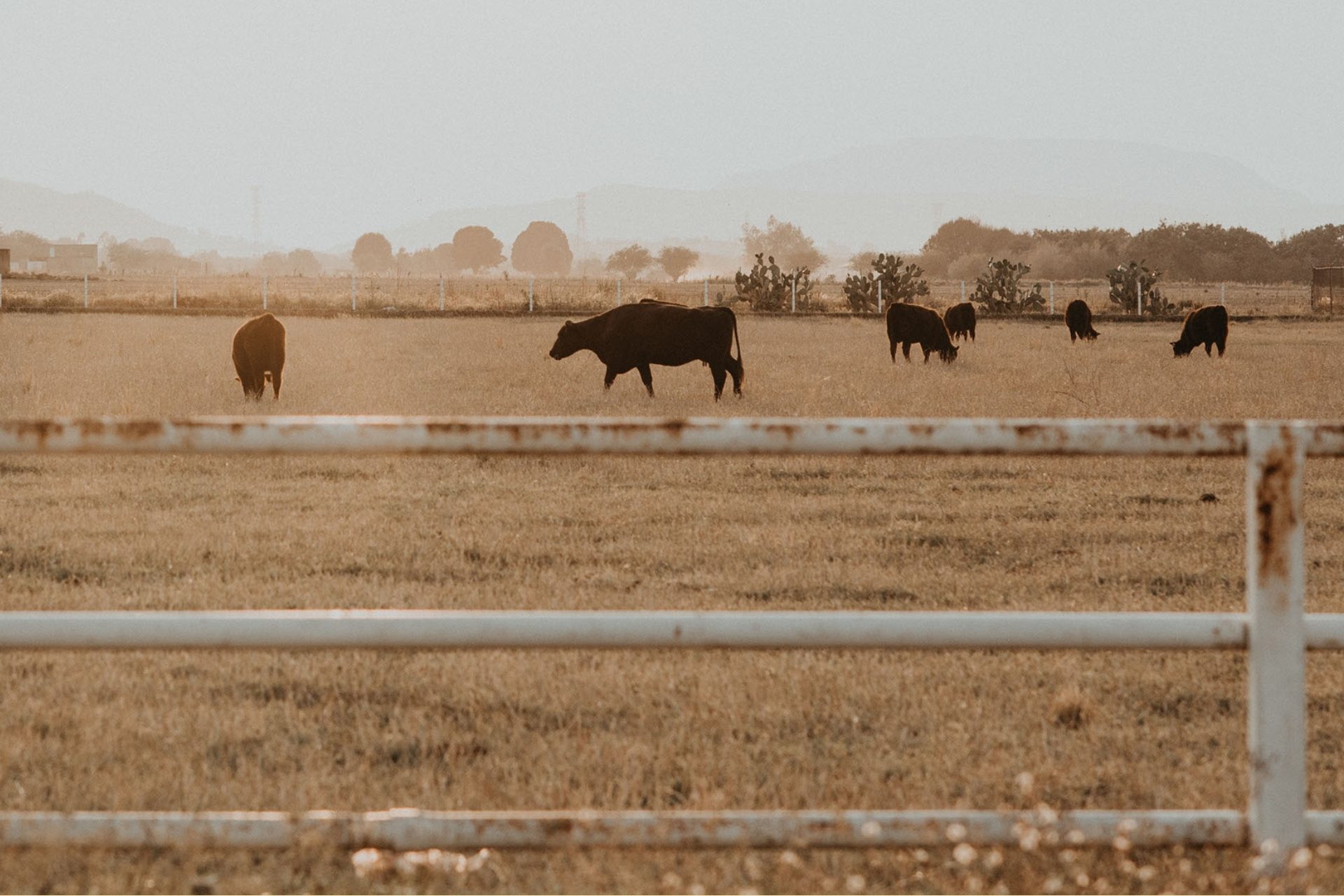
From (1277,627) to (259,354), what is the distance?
1439 centimetres

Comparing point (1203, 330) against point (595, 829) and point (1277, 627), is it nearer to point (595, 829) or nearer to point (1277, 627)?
point (1277, 627)

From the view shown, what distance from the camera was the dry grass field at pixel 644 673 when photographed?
11.3ft

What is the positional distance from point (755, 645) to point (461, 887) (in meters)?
0.93

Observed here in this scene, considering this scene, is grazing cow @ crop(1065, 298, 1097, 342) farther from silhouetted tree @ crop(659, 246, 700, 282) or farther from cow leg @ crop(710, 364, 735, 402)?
silhouetted tree @ crop(659, 246, 700, 282)

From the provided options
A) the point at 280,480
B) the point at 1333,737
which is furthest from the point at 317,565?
the point at 1333,737

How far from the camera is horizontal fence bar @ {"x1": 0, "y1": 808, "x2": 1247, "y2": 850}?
9.63 ft

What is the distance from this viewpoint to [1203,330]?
2452cm

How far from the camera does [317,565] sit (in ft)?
23.8

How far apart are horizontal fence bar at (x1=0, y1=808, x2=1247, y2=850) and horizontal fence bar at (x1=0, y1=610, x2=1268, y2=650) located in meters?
0.36

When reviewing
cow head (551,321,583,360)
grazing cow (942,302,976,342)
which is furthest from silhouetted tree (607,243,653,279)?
cow head (551,321,583,360)

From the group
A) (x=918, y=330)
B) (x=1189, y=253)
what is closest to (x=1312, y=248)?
(x=1189, y=253)

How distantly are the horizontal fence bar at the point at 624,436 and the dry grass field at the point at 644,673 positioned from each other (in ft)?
2.92

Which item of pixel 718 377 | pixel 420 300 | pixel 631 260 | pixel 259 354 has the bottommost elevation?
pixel 718 377

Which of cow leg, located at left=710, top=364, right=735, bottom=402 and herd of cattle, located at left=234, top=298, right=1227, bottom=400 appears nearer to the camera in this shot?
herd of cattle, located at left=234, top=298, right=1227, bottom=400
